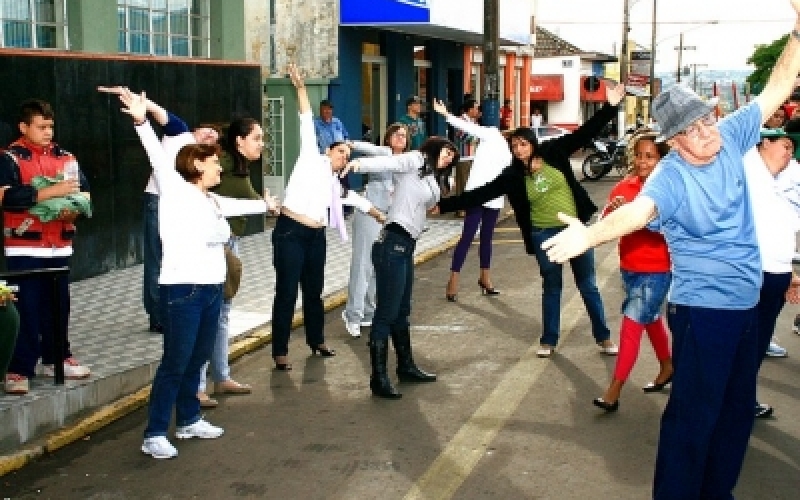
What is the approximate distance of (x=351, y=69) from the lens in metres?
19.6

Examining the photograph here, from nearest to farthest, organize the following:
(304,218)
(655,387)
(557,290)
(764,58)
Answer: (655,387)
(304,218)
(557,290)
(764,58)

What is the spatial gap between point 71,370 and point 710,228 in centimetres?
439

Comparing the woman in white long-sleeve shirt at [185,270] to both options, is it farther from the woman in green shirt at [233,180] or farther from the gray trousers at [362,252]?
the gray trousers at [362,252]

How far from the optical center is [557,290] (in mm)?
7852

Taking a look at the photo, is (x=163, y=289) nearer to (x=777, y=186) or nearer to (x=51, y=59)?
(x=777, y=186)

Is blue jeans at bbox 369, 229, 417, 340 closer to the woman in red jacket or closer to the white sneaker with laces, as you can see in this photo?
the woman in red jacket

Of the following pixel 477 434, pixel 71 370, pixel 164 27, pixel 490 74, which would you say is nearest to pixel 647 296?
pixel 477 434

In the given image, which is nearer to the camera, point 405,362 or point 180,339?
point 180,339

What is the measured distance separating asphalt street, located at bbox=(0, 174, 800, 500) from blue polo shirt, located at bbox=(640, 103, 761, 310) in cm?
131

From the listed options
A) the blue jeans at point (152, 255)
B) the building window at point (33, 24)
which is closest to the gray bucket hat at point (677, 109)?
the blue jeans at point (152, 255)

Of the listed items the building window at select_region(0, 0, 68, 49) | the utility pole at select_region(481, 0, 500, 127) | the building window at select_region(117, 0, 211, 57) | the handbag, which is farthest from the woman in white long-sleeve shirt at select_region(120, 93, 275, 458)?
the utility pole at select_region(481, 0, 500, 127)

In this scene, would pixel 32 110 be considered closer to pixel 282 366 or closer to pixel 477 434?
pixel 282 366

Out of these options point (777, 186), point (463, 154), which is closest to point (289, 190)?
point (777, 186)

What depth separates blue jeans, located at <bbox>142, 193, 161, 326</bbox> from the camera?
26.9ft
